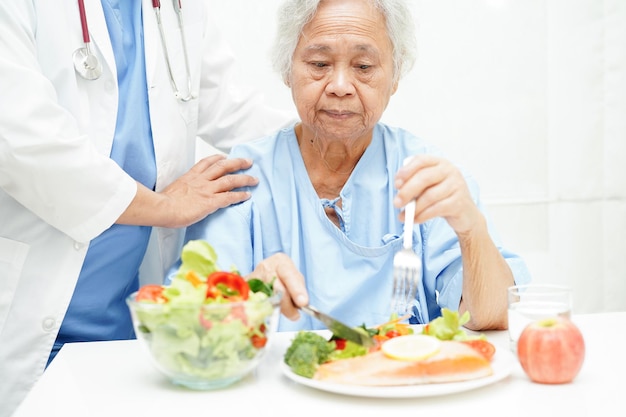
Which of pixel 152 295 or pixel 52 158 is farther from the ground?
pixel 52 158

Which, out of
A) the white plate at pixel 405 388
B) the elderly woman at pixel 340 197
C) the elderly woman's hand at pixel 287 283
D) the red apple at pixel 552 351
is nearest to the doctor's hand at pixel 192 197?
the elderly woman at pixel 340 197

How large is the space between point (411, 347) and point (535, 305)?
0.24 meters

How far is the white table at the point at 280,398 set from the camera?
0.96 meters

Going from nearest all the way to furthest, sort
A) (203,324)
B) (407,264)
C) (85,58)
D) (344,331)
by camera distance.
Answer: (203,324) < (344,331) < (407,264) < (85,58)

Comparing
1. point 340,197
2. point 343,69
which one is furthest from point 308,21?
point 340,197

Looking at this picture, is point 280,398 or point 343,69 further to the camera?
point 343,69

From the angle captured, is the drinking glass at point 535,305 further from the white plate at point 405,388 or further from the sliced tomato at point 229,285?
the sliced tomato at point 229,285

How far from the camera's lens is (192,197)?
5.18 ft

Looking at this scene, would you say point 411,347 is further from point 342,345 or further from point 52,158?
point 52,158

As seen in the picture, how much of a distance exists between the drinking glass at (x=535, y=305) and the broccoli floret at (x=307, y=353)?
0.28 metres

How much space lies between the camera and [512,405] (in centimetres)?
96

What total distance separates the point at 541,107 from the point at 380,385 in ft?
6.57

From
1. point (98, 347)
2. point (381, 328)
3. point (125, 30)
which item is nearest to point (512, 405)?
point (381, 328)

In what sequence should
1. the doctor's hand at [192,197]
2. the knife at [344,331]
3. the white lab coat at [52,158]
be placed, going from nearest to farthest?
the knife at [344,331] → the white lab coat at [52,158] → the doctor's hand at [192,197]
